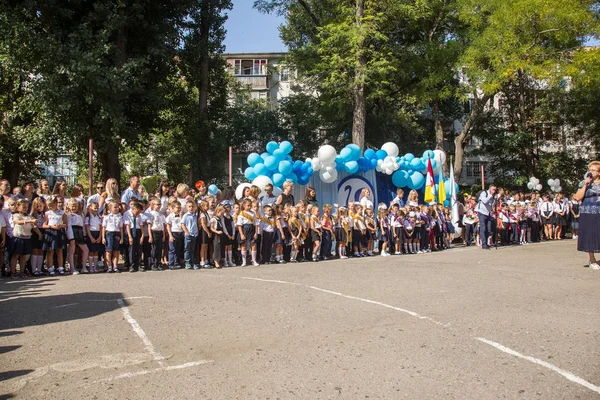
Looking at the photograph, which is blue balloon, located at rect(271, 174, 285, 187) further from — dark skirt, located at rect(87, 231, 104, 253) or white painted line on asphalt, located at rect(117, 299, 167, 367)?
white painted line on asphalt, located at rect(117, 299, 167, 367)

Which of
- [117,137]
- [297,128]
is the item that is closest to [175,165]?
[297,128]

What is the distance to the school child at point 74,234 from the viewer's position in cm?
1276

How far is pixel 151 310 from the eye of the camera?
7.67 metres

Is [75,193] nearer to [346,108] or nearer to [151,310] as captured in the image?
[151,310]

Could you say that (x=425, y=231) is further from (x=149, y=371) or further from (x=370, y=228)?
(x=149, y=371)

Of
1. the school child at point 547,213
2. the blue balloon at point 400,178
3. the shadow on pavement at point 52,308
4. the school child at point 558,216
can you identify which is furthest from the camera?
the school child at point 558,216

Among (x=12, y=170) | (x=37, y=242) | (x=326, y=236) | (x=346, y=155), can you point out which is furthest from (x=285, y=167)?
(x=12, y=170)

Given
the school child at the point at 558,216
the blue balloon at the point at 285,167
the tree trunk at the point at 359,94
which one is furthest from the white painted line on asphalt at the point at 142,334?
the school child at the point at 558,216

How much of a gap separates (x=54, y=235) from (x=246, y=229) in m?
4.50

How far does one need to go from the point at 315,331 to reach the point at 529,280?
5555 millimetres

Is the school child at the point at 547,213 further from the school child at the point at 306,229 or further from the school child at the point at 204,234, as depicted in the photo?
the school child at the point at 204,234

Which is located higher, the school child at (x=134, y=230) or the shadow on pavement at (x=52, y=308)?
the school child at (x=134, y=230)

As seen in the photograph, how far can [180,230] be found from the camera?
1388 cm

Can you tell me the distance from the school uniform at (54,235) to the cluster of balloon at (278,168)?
6184mm
